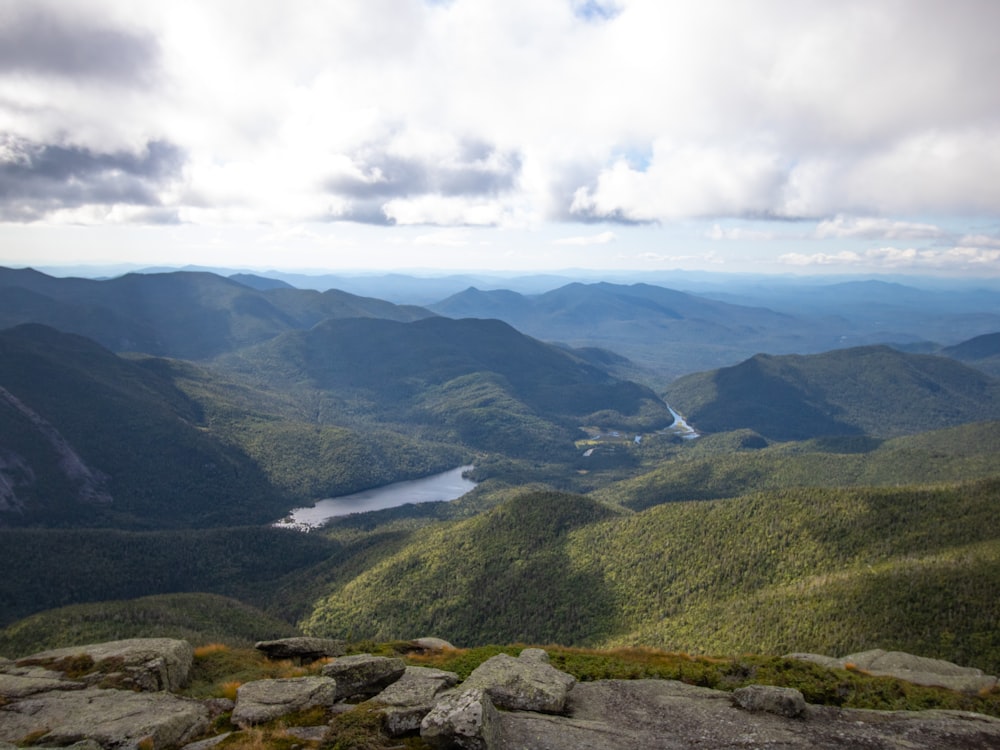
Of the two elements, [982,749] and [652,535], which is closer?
[982,749]

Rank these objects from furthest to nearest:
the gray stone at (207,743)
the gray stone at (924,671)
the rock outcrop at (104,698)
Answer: the gray stone at (924,671) → the rock outcrop at (104,698) → the gray stone at (207,743)

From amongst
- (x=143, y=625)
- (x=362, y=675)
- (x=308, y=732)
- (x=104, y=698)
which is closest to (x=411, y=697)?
(x=308, y=732)

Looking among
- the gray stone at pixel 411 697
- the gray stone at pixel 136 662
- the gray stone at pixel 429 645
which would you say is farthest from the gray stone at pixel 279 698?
the gray stone at pixel 429 645

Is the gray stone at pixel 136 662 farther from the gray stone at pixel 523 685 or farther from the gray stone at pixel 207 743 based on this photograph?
the gray stone at pixel 523 685

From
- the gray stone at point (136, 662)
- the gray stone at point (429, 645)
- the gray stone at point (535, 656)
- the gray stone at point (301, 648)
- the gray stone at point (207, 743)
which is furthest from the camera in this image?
the gray stone at point (429, 645)

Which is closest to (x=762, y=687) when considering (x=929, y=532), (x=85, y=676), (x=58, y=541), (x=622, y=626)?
(x=85, y=676)

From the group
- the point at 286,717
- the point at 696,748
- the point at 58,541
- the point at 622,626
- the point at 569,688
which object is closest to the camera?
the point at 696,748

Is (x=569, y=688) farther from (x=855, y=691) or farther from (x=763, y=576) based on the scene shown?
(x=763, y=576)

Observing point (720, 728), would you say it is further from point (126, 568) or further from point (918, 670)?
point (126, 568)

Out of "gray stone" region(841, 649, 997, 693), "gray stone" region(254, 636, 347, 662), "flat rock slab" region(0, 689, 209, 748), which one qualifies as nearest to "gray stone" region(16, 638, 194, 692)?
"flat rock slab" region(0, 689, 209, 748)
